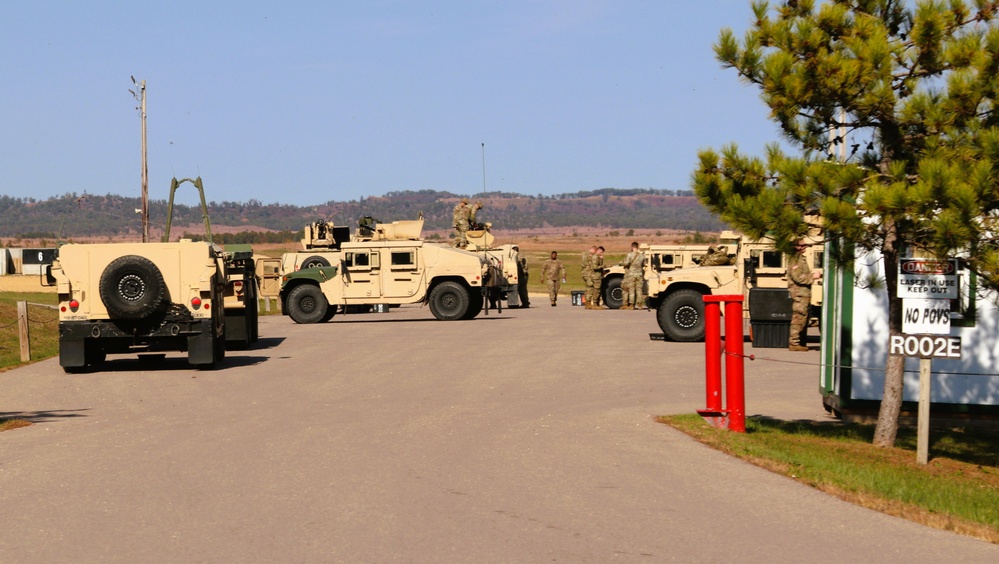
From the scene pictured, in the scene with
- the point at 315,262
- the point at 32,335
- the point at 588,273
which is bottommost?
the point at 32,335

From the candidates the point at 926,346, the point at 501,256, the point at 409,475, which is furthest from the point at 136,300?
the point at 501,256

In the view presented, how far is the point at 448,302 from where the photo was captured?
30.9m

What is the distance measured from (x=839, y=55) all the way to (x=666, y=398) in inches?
195

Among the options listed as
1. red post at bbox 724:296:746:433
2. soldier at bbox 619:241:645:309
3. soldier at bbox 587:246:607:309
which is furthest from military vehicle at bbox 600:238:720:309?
red post at bbox 724:296:746:433

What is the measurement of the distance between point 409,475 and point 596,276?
91.9 ft

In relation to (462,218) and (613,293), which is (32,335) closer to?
(462,218)

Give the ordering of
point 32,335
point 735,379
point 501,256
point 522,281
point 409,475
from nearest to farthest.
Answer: point 409,475, point 735,379, point 32,335, point 501,256, point 522,281

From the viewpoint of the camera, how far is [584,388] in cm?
1521

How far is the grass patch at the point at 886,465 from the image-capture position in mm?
8008

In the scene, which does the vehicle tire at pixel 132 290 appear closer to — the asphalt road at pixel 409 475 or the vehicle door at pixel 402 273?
the asphalt road at pixel 409 475

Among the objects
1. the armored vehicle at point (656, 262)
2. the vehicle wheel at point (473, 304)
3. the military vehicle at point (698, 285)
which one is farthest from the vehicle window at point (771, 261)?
the vehicle wheel at point (473, 304)

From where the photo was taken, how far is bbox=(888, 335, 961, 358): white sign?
32.7 feet

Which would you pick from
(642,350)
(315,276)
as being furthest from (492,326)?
(642,350)

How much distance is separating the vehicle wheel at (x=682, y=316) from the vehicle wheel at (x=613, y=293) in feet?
45.0
